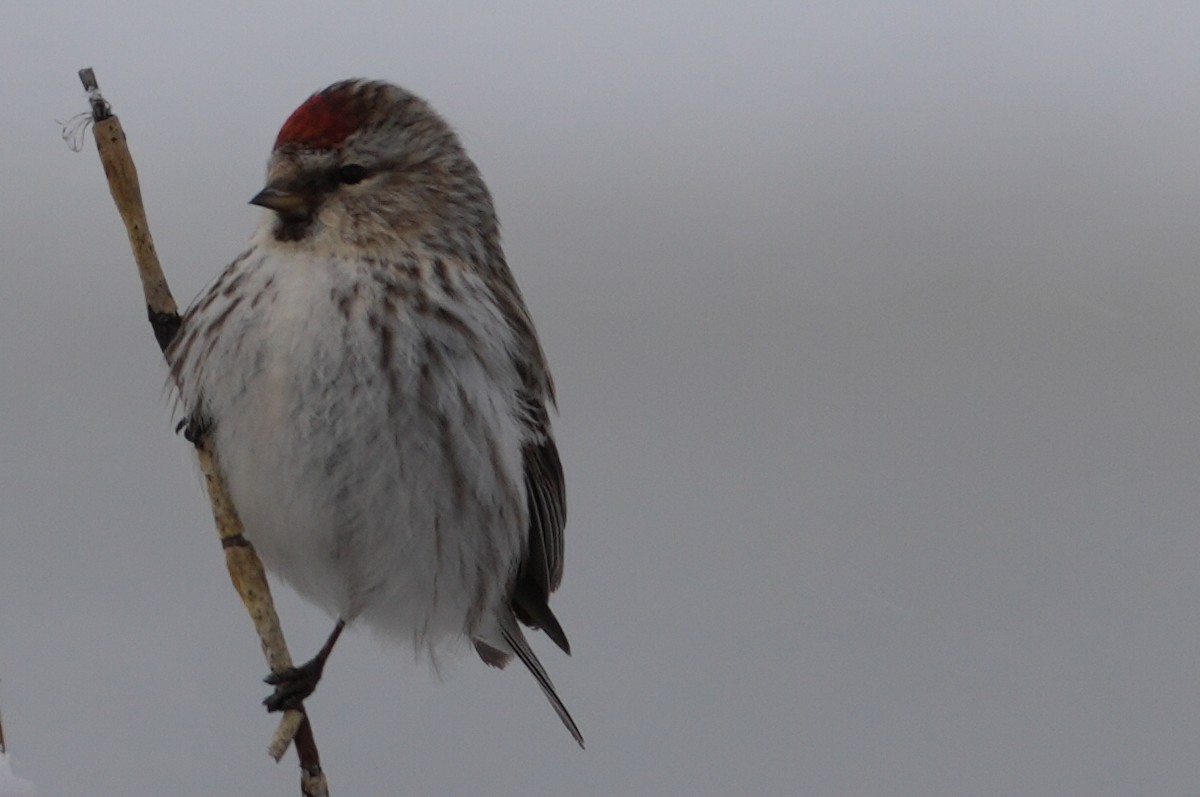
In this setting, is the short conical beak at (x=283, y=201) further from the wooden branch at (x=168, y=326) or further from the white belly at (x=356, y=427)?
the wooden branch at (x=168, y=326)

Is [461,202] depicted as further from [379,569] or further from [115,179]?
[115,179]

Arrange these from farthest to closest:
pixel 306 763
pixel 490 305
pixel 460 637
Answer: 1. pixel 460 637
2. pixel 490 305
3. pixel 306 763

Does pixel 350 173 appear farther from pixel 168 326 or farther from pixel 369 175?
pixel 168 326

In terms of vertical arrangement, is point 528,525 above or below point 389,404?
below

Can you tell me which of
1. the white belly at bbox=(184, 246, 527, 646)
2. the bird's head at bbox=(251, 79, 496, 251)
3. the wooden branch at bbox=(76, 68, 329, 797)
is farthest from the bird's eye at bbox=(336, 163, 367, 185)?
the wooden branch at bbox=(76, 68, 329, 797)

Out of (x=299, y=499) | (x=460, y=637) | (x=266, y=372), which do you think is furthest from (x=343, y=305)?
(x=460, y=637)

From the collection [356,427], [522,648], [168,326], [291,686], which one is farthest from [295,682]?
[522,648]

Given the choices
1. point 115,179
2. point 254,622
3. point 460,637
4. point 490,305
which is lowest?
point 460,637
